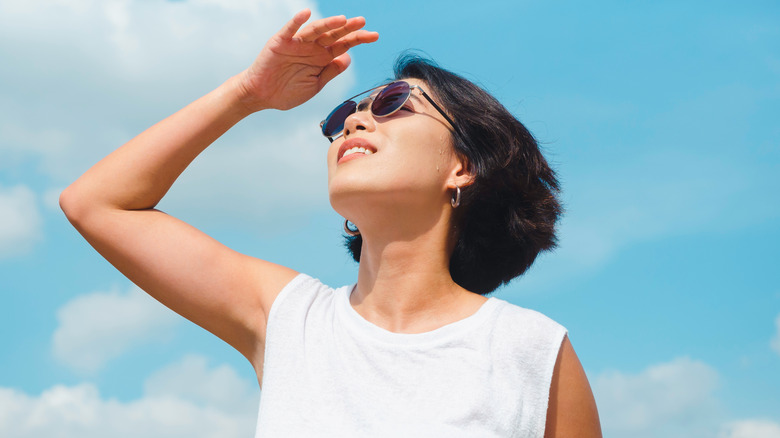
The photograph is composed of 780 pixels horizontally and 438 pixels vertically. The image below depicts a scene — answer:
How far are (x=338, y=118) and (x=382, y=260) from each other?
982 millimetres

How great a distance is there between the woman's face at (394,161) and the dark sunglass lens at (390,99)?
34mm

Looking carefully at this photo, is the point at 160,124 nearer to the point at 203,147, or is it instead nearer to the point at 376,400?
the point at 203,147

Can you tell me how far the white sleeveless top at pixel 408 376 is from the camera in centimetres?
297

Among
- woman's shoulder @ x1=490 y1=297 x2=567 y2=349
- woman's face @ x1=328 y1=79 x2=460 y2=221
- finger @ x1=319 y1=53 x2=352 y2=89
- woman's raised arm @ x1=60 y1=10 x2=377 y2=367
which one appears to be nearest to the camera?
woman's shoulder @ x1=490 y1=297 x2=567 y2=349

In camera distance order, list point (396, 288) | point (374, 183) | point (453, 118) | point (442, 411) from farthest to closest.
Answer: point (453, 118), point (396, 288), point (374, 183), point (442, 411)

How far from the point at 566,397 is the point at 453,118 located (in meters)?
1.61

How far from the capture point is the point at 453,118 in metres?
3.76

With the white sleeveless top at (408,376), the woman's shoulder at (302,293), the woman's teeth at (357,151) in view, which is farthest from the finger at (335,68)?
the white sleeveless top at (408,376)

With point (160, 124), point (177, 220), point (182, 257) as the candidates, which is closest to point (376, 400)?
point (182, 257)

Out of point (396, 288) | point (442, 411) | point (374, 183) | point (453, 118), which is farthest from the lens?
point (453, 118)

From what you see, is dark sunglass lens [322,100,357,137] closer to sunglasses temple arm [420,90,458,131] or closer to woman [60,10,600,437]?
woman [60,10,600,437]

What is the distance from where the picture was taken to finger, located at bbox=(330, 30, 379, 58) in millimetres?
3711

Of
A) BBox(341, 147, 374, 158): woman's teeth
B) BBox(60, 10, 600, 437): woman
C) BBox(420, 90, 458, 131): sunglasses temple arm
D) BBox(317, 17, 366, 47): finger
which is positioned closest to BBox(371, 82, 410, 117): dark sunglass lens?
BBox(60, 10, 600, 437): woman

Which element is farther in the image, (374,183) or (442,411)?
(374,183)
